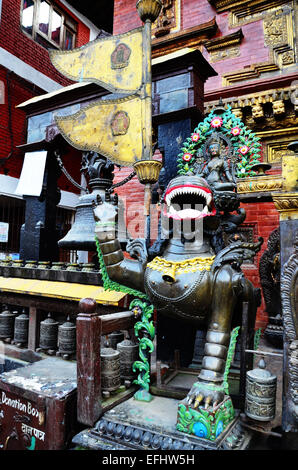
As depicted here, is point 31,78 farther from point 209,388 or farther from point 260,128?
point 209,388

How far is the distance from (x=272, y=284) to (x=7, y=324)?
321 centimetres

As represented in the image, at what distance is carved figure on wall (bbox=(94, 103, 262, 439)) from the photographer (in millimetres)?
2044

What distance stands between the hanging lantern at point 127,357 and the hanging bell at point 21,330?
1430mm

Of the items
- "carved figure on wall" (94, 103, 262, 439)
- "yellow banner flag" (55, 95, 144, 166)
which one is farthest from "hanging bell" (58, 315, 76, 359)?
"yellow banner flag" (55, 95, 144, 166)

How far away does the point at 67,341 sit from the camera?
10.0 ft

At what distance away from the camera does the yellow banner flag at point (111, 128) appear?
293 cm

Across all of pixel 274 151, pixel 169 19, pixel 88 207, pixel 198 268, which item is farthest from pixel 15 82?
pixel 198 268

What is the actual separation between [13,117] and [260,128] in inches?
238

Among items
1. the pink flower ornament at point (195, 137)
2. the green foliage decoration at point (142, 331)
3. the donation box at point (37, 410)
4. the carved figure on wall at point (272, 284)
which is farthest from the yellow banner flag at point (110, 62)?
the donation box at point (37, 410)

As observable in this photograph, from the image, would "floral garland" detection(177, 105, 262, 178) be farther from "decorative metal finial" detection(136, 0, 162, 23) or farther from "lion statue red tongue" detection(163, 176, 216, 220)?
"decorative metal finial" detection(136, 0, 162, 23)

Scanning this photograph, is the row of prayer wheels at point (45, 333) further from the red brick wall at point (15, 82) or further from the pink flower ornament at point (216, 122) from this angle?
the red brick wall at point (15, 82)

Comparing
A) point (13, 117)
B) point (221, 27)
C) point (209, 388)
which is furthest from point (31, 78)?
point (209, 388)

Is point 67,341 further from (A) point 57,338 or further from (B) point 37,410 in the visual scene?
(B) point 37,410

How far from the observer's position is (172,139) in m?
3.18
